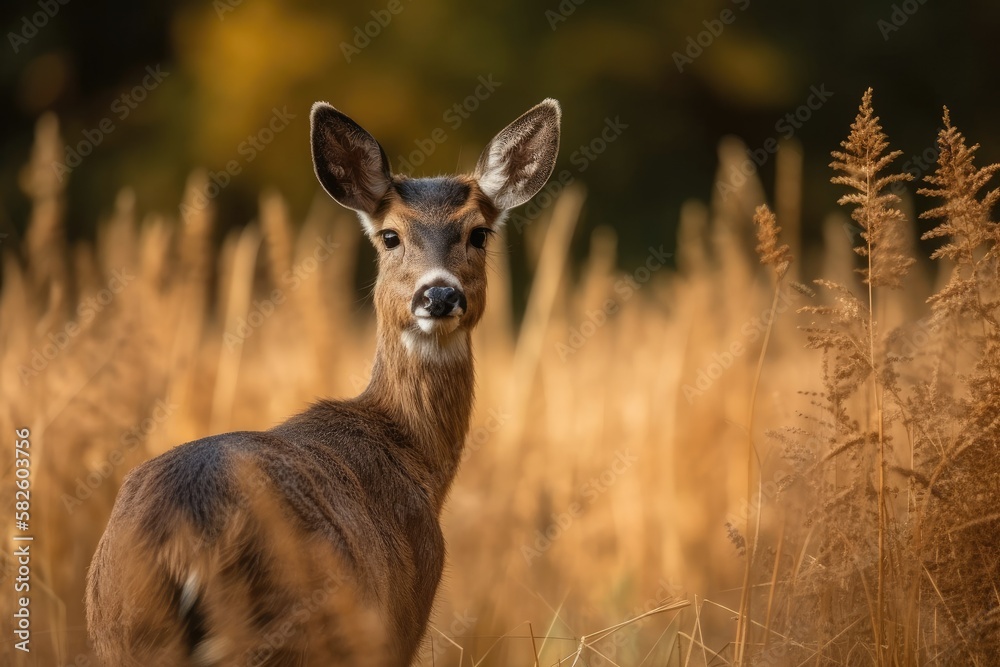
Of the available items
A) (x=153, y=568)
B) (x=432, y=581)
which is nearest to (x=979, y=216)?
(x=432, y=581)

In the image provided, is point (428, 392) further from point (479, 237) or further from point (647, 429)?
point (647, 429)

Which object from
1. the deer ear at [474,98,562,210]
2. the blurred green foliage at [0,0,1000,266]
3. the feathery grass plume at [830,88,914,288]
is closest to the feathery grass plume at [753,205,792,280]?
the feathery grass plume at [830,88,914,288]

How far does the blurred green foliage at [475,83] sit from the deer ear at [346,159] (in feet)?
34.7

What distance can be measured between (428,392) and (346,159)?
1.11 meters

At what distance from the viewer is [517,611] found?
6.51 metres

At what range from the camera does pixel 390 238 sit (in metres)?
5.59

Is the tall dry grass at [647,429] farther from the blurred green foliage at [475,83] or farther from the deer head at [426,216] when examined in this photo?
the blurred green foliage at [475,83]

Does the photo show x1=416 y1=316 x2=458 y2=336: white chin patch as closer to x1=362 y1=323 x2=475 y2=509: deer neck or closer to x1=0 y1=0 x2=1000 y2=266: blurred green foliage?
x1=362 y1=323 x2=475 y2=509: deer neck

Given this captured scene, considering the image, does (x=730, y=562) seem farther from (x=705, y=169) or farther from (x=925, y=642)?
(x=705, y=169)

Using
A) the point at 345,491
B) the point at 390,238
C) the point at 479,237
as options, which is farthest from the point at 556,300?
the point at 345,491

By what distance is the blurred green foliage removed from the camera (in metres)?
16.8

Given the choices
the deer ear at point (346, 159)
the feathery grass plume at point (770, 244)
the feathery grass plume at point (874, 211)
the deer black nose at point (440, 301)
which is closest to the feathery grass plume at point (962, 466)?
the feathery grass plume at point (874, 211)

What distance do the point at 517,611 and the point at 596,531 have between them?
1.05 m

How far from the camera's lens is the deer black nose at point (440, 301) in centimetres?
506
